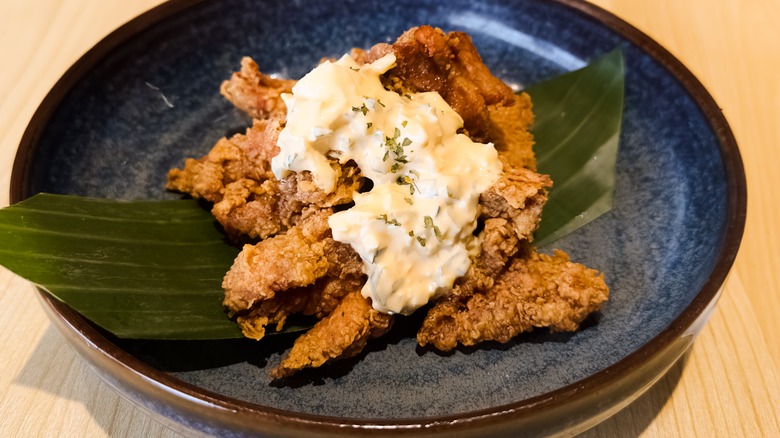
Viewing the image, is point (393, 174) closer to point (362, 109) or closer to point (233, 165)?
point (362, 109)

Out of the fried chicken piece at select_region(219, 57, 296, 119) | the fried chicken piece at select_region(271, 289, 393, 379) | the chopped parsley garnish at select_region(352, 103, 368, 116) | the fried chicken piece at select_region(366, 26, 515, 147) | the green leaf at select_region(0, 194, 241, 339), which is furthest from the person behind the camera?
the fried chicken piece at select_region(219, 57, 296, 119)

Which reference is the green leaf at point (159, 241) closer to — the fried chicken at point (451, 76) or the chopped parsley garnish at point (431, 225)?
the fried chicken at point (451, 76)

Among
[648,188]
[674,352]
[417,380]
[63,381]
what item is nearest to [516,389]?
[417,380]

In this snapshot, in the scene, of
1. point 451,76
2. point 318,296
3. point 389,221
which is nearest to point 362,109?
point 389,221

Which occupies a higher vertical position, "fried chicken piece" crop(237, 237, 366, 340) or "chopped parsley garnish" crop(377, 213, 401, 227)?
"chopped parsley garnish" crop(377, 213, 401, 227)

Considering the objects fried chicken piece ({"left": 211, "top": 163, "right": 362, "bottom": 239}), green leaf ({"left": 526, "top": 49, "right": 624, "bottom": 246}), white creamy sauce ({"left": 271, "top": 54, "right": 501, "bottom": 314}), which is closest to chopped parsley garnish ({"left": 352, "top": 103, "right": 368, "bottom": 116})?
white creamy sauce ({"left": 271, "top": 54, "right": 501, "bottom": 314})

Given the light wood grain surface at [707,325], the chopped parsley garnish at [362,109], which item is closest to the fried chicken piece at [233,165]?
the chopped parsley garnish at [362,109]

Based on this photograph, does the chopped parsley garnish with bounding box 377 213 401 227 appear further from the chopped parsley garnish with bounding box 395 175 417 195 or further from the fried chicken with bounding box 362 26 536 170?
the fried chicken with bounding box 362 26 536 170

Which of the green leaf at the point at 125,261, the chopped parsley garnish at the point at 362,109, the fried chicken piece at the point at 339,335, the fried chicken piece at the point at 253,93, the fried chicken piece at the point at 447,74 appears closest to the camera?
the green leaf at the point at 125,261
